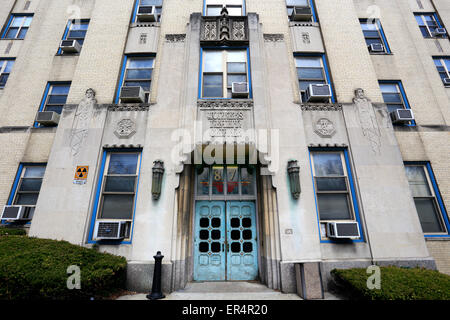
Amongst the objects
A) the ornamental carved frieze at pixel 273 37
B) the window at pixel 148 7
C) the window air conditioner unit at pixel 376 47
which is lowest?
the ornamental carved frieze at pixel 273 37

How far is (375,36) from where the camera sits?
10359 mm

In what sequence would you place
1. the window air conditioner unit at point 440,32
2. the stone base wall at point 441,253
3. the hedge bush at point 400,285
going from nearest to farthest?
1. the hedge bush at point 400,285
2. the stone base wall at point 441,253
3. the window air conditioner unit at point 440,32

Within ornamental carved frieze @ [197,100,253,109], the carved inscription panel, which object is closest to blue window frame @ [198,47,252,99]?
ornamental carved frieze @ [197,100,253,109]

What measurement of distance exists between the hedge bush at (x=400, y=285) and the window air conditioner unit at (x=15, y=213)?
1031cm

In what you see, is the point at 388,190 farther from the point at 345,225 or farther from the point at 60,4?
the point at 60,4

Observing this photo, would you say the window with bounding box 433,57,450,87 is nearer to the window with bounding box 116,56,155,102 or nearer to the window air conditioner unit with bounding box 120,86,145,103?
the window with bounding box 116,56,155,102

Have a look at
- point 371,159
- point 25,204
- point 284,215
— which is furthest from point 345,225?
point 25,204

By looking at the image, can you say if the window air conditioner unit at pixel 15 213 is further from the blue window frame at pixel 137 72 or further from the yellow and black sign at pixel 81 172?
the blue window frame at pixel 137 72

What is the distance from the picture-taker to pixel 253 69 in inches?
322

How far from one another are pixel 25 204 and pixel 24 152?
2.05 m

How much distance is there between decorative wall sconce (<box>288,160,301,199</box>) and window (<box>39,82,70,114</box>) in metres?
9.88

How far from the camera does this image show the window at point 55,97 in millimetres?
9016

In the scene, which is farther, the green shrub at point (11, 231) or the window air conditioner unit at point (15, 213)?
the window air conditioner unit at point (15, 213)

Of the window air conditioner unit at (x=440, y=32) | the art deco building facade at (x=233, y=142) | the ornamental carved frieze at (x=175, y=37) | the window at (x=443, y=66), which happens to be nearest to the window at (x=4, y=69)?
the art deco building facade at (x=233, y=142)
